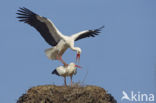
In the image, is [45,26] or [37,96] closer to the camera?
[37,96]

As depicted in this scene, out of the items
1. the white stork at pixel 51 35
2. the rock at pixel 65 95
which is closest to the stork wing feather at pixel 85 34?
the white stork at pixel 51 35

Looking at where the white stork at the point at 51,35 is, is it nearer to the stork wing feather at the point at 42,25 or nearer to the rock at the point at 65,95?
the stork wing feather at the point at 42,25

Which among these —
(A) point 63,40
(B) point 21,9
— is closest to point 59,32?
(A) point 63,40

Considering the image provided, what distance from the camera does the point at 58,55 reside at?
930cm

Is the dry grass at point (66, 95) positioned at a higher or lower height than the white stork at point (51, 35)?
lower

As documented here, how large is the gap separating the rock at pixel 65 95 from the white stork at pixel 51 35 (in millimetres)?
1411

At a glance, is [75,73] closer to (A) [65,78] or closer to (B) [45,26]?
(A) [65,78]

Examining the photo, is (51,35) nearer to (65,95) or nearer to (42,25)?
(42,25)

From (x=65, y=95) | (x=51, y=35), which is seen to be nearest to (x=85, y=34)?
(x=51, y=35)

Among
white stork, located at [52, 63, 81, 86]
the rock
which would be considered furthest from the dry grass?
white stork, located at [52, 63, 81, 86]

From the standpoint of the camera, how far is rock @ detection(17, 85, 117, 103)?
763 cm

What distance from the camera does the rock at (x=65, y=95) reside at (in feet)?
25.0

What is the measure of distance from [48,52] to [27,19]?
0.87 m

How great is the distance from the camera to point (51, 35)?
31.3 ft
